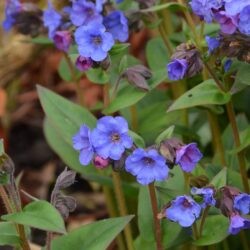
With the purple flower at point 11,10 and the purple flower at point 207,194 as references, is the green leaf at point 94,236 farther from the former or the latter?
the purple flower at point 11,10

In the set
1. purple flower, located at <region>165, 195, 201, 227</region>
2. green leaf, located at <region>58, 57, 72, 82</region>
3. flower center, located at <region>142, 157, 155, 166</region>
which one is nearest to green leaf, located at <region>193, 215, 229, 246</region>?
purple flower, located at <region>165, 195, 201, 227</region>

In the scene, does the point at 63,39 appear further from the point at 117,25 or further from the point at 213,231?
the point at 213,231

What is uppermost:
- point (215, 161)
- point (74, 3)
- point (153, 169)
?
point (74, 3)

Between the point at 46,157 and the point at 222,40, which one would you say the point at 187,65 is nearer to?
the point at 222,40

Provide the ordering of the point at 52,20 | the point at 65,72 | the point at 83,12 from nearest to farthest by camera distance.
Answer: the point at 83,12 < the point at 52,20 < the point at 65,72

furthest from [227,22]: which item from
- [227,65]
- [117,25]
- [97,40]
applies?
[117,25]

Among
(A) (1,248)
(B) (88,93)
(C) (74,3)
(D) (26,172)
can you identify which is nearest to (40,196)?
(D) (26,172)
